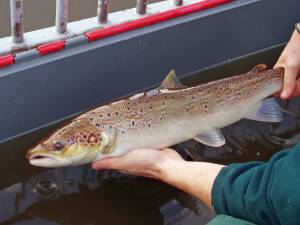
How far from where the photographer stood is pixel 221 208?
4.75 ft

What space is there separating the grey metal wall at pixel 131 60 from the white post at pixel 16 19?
11cm

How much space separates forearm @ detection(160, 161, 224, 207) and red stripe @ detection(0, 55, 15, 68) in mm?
712

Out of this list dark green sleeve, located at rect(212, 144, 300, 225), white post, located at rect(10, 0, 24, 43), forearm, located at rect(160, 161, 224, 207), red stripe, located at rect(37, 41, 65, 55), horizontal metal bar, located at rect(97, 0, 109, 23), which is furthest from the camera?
horizontal metal bar, located at rect(97, 0, 109, 23)

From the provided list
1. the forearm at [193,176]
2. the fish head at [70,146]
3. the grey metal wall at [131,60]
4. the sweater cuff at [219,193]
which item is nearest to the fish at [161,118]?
the fish head at [70,146]

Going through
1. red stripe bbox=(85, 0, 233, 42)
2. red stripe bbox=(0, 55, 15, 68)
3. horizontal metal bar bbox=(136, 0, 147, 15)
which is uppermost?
horizontal metal bar bbox=(136, 0, 147, 15)

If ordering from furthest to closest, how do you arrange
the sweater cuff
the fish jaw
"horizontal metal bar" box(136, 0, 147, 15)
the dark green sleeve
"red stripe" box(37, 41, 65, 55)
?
"horizontal metal bar" box(136, 0, 147, 15) → "red stripe" box(37, 41, 65, 55) → the fish jaw → the sweater cuff → the dark green sleeve

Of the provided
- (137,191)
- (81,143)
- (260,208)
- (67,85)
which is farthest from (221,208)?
(67,85)

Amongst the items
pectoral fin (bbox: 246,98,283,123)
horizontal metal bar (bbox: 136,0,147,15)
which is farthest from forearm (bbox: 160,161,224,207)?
horizontal metal bar (bbox: 136,0,147,15)

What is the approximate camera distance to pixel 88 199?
2.07m

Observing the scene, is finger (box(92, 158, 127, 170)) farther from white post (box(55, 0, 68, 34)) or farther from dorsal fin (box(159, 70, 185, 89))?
white post (box(55, 0, 68, 34))

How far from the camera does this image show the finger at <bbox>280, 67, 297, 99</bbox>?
2.12 metres

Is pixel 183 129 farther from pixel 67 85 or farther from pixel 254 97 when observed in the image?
pixel 67 85

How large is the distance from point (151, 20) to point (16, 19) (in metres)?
0.61

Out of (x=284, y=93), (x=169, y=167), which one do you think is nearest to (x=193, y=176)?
(x=169, y=167)
